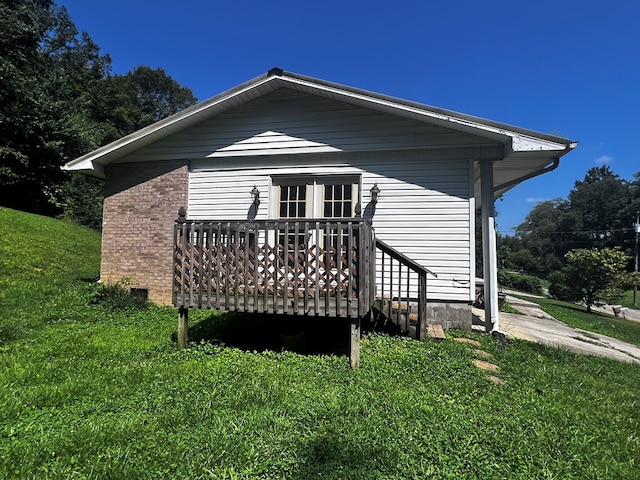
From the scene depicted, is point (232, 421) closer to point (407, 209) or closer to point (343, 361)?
point (343, 361)

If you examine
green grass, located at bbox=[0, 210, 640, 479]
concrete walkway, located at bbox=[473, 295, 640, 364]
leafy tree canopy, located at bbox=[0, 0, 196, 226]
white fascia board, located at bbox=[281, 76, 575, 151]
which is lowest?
concrete walkway, located at bbox=[473, 295, 640, 364]

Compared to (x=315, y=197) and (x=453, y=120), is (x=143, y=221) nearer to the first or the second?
(x=315, y=197)

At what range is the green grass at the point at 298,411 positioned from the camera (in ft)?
7.51

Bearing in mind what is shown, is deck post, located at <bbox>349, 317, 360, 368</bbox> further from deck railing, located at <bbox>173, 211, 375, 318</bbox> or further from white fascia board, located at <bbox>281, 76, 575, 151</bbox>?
white fascia board, located at <bbox>281, 76, 575, 151</bbox>

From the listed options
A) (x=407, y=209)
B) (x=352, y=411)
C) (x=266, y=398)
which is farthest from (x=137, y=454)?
(x=407, y=209)

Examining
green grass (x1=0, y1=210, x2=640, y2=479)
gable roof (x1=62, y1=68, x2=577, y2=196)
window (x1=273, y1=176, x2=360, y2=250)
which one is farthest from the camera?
window (x1=273, y1=176, x2=360, y2=250)

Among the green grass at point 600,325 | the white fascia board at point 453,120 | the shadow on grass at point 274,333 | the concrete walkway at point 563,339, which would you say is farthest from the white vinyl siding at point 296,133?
the green grass at point 600,325

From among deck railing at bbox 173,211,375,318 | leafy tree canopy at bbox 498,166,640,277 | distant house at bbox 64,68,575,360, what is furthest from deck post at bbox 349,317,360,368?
leafy tree canopy at bbox 498,166,640,277

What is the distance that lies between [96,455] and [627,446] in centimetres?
407

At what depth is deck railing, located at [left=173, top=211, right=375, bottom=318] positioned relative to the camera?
417cm

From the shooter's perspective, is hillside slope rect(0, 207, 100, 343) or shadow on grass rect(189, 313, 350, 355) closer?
shadow on grass rect(189, 313, 350, 355)

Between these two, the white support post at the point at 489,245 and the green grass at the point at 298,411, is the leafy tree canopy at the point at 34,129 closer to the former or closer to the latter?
the green grass at the point at 298,411

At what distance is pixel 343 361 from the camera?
167 inches

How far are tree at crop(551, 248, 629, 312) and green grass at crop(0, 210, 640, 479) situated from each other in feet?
53.9
